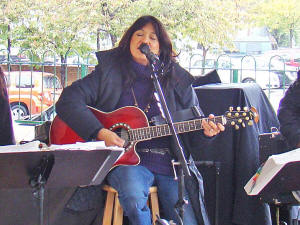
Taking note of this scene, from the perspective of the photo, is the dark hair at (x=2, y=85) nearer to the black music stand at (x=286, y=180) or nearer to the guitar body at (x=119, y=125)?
the guitar body at (x=119, y=125)

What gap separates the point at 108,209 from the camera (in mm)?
3012

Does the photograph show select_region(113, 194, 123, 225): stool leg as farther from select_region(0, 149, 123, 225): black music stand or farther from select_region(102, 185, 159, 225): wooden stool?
select_region(0, 149, 123, 225): black music stand

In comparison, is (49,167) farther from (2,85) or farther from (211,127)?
(211,127)

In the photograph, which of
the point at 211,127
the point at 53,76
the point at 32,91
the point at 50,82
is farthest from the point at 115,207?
the point at 32,91

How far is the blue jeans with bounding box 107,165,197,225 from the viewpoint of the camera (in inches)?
107

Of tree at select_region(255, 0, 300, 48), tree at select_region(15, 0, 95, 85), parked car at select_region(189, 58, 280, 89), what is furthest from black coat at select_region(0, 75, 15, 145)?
tree at select_region(255, 0, 300, 48)

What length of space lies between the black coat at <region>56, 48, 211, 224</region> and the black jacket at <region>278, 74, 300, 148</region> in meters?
0.49

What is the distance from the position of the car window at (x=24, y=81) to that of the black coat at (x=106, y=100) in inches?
147

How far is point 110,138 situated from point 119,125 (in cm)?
15

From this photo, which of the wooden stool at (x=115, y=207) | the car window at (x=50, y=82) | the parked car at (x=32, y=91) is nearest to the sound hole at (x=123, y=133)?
the wooden stool at (x=115, y=207)

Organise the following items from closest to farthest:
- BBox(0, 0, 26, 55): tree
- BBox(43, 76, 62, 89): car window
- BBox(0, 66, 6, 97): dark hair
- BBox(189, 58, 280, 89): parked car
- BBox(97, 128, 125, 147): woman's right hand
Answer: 1. BBox(97, 128, 125, 147): woman's right hand
2. BBox(0, 66, 6, 97): dark hair
3. BBox(189, 58, 280, 89): parked car
4. BBox(43, 76, 62, 89): car window
5. BBox(0, 0, 26, 55): tree

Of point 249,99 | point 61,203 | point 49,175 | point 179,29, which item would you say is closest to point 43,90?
point 179,29

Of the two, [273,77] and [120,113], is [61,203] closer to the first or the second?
[120,113]

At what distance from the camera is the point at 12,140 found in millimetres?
2943
